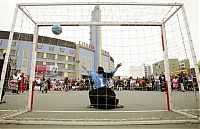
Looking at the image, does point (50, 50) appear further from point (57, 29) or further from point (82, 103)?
point (57, 29)

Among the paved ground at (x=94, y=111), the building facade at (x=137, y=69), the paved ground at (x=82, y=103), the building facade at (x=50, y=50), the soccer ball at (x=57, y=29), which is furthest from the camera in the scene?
the building facade at (x=50, y=50)

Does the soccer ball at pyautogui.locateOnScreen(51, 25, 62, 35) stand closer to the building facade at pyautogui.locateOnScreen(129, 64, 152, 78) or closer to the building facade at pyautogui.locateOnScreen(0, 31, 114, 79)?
the building facade at pyautogui.locateOnScreen(0, 31, 114, 79)

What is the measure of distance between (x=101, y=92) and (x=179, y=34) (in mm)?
2921

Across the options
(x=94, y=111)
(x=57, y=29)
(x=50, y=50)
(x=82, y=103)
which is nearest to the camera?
(x=94, y=111)

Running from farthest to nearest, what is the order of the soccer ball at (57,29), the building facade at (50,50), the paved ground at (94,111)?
the building facade at (50,50) < the soccer ball at (57,29) < the paved ground at (94,111)

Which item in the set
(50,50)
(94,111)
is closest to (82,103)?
(94,111)

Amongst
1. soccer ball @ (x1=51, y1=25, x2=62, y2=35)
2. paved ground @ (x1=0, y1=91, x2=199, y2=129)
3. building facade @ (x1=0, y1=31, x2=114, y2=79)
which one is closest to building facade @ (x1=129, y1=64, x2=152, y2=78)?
building facade @ (x1=0, y1=31, x2=114, y2=79)

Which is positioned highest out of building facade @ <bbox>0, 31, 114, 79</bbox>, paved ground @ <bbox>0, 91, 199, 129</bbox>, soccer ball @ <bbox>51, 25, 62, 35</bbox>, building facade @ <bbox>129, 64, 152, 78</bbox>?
soccer ball @ <bbox>51, 25, 62, 35</bbox>

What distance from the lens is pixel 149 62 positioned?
5484mm

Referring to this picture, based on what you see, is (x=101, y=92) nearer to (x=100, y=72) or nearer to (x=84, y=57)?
(x=100, y=72)

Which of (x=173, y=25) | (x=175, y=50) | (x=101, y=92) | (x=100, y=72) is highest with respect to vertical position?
(x=173, y=25)

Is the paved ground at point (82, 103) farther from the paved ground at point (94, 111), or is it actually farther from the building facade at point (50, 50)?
the building facade at point (50, 50)

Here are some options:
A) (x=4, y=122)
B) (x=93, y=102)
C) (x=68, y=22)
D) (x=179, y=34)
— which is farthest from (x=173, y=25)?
(x=4, y=122)

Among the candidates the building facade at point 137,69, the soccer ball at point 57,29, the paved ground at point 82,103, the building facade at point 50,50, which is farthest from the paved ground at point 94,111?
the soccer ball at point 57,29
